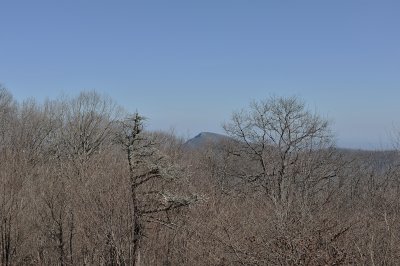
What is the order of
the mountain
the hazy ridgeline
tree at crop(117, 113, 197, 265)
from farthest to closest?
the mountain, tree at crop(117, 113, 197, 265), the hazy ridgeline

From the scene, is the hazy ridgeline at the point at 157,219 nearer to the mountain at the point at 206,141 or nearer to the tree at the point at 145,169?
the tree at the point at 145,169

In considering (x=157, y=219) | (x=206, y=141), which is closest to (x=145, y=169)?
(x=157, y=219)

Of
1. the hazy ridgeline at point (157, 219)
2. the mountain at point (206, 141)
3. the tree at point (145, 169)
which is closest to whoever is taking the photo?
the hazy ridgeline at point (157, 219)

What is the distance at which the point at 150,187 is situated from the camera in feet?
50.0

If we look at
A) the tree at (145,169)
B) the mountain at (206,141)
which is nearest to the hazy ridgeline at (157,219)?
the tree at (145,169)

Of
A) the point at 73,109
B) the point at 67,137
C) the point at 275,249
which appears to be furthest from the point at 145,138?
the point at 73,109

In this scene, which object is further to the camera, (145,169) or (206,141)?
(206,141)

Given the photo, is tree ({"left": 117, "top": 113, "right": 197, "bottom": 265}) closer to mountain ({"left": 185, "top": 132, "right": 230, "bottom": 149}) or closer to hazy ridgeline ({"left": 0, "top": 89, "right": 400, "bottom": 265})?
hazy ridgeline ({"left": 0, "top": 89, "right": 400, "bottom": 265})

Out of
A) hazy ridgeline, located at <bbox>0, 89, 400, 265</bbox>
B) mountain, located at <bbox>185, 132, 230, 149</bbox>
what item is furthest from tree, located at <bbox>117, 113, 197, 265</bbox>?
mountain, located at <bbox>185, 132, 230, 149</bbox>

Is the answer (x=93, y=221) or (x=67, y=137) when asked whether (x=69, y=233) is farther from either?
(x=67, y=137)

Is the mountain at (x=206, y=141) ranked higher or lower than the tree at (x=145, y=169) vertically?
higher

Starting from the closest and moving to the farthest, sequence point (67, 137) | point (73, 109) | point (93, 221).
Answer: point (93, 221) < point (67, 137) < point (73, 109)

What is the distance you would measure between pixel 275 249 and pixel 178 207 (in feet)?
15.8

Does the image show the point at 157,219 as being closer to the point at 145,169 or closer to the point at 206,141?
the point at 145,169
